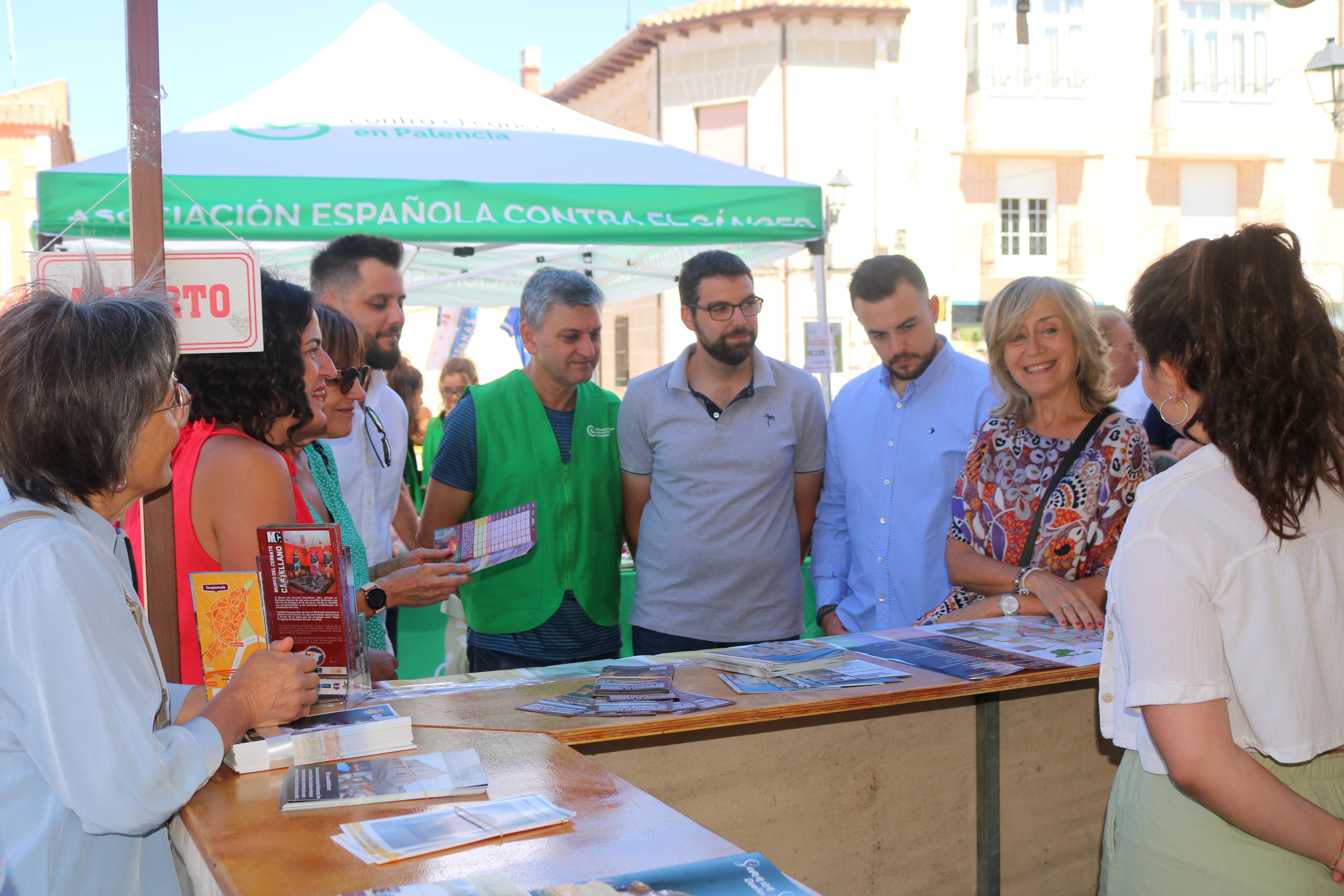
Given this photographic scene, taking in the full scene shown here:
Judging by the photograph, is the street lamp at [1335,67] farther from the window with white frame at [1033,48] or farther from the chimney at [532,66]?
the chimney at [532,66]

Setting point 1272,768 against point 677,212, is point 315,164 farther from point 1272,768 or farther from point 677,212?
point 1272,768

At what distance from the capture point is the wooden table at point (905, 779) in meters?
2.45

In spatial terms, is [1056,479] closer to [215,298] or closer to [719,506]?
[719,506]

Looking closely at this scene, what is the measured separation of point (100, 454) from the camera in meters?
1.53

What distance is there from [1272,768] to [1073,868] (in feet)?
5.75

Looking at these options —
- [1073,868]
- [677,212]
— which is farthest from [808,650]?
[677,212]

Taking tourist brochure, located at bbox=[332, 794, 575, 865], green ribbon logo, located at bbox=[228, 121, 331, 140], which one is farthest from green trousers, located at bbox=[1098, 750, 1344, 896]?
green ribbon logo, located at bbox=[228, 121, 331, 140]

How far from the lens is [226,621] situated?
2.00 meters

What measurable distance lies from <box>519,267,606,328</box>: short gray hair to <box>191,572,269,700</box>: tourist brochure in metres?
1.76

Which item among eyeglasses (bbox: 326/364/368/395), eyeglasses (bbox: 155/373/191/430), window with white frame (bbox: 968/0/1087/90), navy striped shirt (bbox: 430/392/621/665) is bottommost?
navy striped shirt (bbox: 430/392/621/665)

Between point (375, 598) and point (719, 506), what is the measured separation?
1287mm

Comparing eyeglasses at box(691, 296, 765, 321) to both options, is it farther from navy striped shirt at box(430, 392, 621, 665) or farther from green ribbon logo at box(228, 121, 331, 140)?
green ribbon logo at box(228, 121, 331, 140)

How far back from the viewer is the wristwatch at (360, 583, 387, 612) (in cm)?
237

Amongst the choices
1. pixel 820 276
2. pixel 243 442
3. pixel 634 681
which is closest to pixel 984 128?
pixel 820 276
